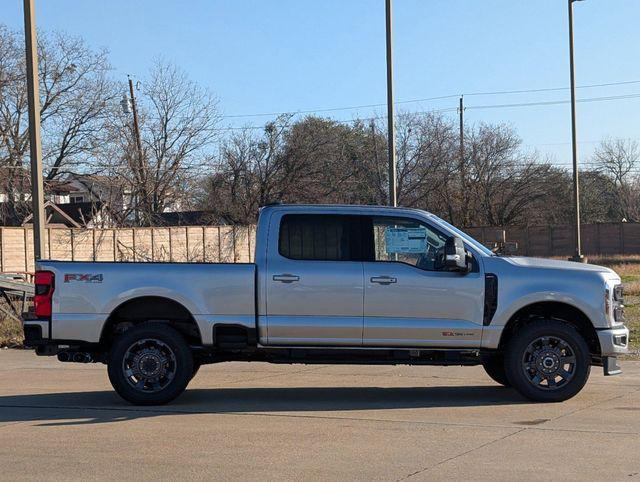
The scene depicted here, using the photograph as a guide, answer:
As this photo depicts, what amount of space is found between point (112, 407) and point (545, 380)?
4721 mm

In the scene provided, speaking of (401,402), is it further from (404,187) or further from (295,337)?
(404,187)

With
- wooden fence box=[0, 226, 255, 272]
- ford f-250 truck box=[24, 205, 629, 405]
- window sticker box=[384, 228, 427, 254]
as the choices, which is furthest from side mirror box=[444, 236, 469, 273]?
wooden fence box=[0, 226, 255, 272]

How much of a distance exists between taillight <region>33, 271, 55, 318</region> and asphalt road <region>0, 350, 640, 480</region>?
42.3 inches

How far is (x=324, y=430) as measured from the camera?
866cm

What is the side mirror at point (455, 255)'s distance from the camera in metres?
9.69

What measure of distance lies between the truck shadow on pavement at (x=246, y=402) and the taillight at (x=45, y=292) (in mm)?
1073

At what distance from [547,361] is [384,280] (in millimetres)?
1982

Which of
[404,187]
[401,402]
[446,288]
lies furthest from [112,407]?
[404,187]

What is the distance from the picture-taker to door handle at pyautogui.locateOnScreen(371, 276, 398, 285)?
982cm

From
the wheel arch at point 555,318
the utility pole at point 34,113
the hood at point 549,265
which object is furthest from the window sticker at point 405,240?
the utility pole at point 34,113

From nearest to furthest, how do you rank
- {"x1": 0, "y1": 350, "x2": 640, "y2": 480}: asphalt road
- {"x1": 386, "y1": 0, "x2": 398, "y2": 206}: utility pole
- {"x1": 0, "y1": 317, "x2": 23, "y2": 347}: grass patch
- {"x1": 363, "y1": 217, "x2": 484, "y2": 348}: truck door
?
{"x1": 0, "y1": 350, "x2": 640, "y2": 480}: asphalt road, {"x1": 363, "y1": 217, "x2": 484, "y2": 348}: truck door, {"x1": 0, "y1": 317, "x2": 23, "y2": 347}: grass patch, {"x1": 386, "y1": 0, "x2": 398, "y2": 206}: utility pole

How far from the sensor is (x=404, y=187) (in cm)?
4947

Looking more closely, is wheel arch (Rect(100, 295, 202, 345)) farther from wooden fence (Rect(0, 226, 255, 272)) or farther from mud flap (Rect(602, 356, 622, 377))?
wooden fence (Rect(0, 226, 255, 272))

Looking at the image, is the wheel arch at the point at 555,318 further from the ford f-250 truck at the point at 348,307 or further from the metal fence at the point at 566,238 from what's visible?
the metal fence at the point at 566,238
